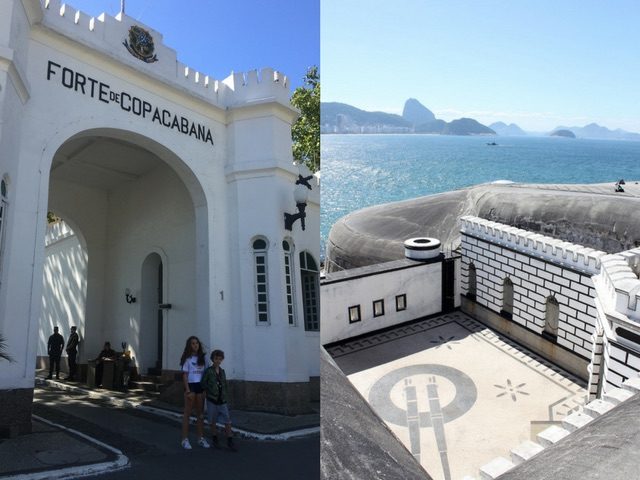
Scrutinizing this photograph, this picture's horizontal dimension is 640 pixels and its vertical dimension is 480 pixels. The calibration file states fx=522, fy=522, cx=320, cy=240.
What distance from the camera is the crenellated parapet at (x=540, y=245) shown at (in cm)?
915

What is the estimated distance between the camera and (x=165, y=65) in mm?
1953

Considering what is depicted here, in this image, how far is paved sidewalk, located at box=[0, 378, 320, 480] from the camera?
1.32 meters

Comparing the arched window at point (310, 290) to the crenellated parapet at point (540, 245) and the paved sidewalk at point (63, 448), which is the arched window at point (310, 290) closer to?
the paved sidewalk at point (63, 448)

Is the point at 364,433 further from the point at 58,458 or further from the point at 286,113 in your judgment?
the point at 286,113

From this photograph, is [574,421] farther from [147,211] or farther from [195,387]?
[147,211]

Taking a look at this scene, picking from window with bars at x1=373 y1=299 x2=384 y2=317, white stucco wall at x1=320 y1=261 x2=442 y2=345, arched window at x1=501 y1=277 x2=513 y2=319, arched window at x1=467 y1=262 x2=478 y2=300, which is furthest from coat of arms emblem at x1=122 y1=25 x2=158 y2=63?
arched window at x1=467 y1=262 x2=478 y2=300

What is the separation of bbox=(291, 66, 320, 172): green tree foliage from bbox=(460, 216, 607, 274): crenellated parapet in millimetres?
8026

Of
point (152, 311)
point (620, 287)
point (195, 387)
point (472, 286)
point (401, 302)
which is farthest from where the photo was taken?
point (472, 286)

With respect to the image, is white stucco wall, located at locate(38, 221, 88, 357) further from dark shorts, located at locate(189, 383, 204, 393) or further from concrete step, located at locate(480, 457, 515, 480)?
concrete step, located at locate(480, 457, 515, 480)

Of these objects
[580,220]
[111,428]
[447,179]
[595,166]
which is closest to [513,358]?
[580,220]

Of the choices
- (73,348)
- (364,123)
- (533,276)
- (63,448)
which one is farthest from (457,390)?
(364,123)

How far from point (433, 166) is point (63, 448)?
2589 inches

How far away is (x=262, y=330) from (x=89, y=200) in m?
0.96

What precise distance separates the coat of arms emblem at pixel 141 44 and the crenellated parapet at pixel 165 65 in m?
0.02
